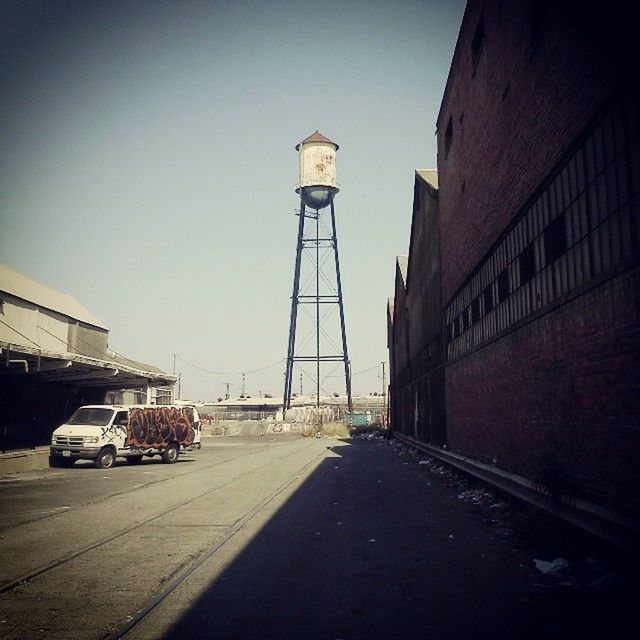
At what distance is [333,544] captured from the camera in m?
7.95

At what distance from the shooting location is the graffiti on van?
22798mm

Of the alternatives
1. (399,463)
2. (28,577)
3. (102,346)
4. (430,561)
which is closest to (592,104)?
(430,561)

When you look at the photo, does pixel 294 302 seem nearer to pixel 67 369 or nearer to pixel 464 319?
pixel 67 369

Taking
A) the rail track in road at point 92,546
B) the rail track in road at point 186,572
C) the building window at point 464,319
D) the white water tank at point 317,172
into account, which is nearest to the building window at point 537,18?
the building window at point 464,319

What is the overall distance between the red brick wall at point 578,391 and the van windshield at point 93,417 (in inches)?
560

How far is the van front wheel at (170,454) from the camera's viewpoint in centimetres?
2386

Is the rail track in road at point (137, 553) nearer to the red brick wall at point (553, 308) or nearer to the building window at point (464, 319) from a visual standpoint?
the red brick wall at point (553, 308)

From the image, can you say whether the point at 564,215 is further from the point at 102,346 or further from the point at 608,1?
the point at 102,346

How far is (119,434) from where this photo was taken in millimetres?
22125

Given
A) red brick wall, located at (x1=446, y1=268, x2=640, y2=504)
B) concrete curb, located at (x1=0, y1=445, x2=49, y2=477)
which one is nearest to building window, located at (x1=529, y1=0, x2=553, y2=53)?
red brick wall, located at (x1=446, y1=268, x2=640, y2=504)

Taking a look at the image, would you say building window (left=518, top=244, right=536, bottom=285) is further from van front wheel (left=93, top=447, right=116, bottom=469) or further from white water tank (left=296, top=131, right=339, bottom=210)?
white water tank (left=296, top=131, right=339, bottom=210)

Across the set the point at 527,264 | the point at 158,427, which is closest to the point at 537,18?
the point at 527,264

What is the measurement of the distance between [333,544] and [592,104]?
6.62 m

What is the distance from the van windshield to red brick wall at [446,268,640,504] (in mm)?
14234
